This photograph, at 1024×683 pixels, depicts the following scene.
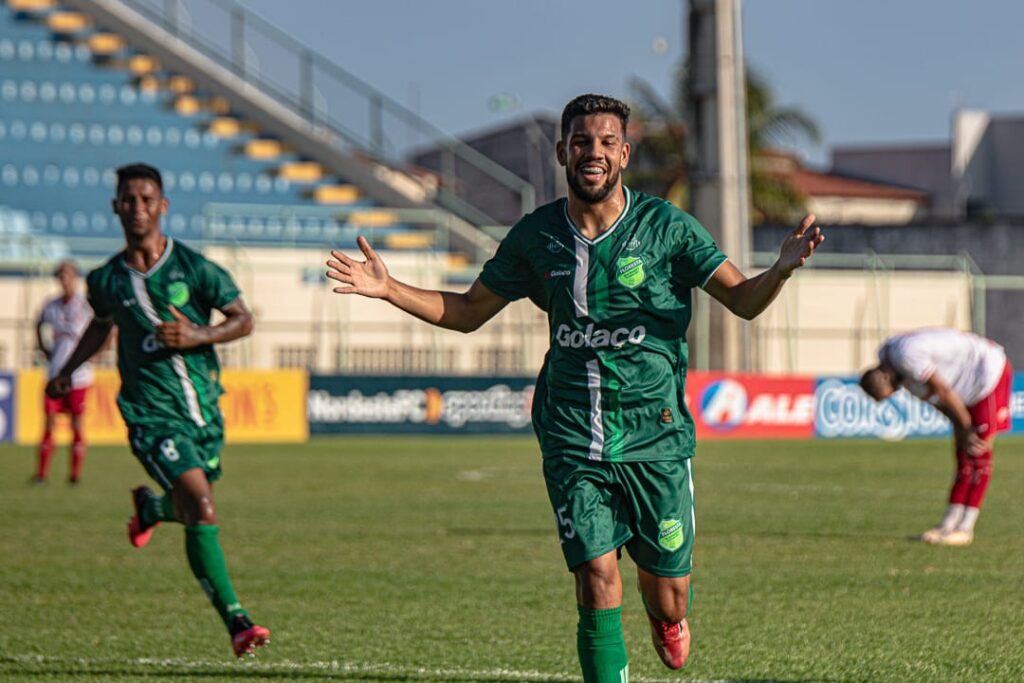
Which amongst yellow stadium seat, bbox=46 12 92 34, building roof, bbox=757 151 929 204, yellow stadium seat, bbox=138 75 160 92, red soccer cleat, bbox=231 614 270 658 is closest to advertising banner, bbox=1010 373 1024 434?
yellow stadium seat, bbox=138 75 160 92

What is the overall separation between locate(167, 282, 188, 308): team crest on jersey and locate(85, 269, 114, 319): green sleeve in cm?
33

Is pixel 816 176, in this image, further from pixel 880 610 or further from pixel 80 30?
pixel 880 610

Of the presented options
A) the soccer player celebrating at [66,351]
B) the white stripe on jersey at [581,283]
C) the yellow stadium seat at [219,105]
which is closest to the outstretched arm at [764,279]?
the white stripe on jersey at [581,283]

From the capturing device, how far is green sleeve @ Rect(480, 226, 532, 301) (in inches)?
247

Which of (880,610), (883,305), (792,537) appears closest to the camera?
(880,610)

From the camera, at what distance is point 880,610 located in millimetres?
8945

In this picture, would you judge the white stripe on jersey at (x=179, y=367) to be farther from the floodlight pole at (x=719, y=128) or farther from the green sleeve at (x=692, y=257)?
the floodlight pole at (x=719, y=128)

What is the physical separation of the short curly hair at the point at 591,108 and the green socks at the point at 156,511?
3.35 meters

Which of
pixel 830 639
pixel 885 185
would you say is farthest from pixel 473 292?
pixel 885 185

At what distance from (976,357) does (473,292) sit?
6.46 metres

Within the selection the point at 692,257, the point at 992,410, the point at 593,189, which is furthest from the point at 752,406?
the point at 593,189

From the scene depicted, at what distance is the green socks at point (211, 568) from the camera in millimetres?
7574

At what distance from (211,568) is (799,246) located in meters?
3.30

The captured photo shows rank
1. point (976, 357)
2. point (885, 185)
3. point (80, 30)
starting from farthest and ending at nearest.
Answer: point (885, 185)
point (80, 30)
point (976, 357)
